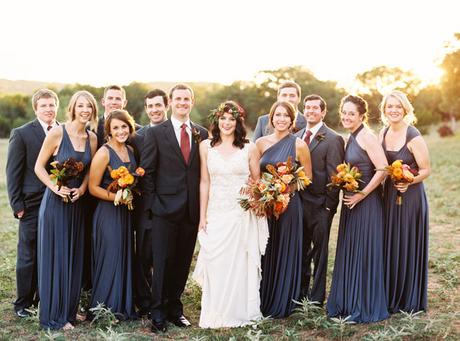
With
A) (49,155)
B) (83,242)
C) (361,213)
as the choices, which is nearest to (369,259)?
(361,213)

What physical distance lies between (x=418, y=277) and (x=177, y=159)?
3.22 m

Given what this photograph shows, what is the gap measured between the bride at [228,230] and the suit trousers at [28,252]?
2.04 metres

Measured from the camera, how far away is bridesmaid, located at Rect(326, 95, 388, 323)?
6676 millimetres

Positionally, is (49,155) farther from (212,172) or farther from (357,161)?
(357,161)

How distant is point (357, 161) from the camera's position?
6.73 m

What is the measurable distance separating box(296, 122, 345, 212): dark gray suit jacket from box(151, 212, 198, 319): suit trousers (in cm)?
150

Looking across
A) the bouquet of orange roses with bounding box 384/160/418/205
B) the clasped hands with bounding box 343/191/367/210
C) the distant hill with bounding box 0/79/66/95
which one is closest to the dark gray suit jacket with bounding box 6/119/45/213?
the clasped hands with bounding box 343/191/367/210

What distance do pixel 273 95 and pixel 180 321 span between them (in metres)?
53.6

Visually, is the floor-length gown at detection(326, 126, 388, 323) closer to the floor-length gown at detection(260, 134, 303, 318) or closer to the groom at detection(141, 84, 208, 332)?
the floor-length gown at detection(260, 134, 303, 318)

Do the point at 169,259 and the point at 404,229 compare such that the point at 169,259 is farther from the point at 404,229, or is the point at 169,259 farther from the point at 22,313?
the point at 404,229

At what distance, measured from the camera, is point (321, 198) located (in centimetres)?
705

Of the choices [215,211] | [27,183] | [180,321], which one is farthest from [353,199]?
[27,183]

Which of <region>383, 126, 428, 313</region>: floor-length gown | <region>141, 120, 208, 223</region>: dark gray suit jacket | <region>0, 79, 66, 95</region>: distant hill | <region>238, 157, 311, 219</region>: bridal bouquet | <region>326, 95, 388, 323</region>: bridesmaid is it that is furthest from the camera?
<region>0, 79, 66, 95</region>: distant hill

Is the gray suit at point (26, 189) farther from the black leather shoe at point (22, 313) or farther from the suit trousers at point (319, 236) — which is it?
the suit trousers at point (319, 236)
